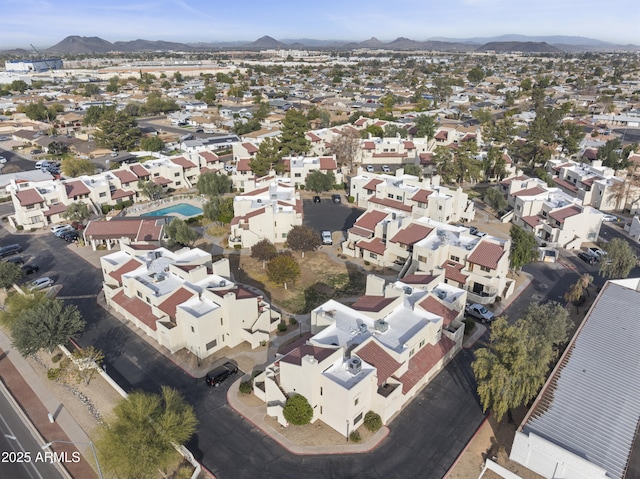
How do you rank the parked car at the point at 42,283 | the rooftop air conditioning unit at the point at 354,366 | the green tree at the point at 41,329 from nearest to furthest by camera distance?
the rooftop air conditioning unit at the point at 354,366 < the green tree at the point at 41,329 < the parked car at the point at 42,283

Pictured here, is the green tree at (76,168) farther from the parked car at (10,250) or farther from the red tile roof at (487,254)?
the red tile roof at (487,254)

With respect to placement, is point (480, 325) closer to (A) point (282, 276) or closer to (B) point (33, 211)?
(A) point (282, 276)

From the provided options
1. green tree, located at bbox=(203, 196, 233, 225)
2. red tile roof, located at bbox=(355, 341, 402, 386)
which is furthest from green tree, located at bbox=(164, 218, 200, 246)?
red tile roof, located at bbox=(355, 341, 402, 386)

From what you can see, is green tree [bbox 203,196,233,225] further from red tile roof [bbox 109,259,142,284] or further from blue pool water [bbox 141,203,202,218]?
red tile roof [bbox 109,259,142,284]

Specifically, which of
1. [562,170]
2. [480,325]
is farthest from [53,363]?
[562,170]

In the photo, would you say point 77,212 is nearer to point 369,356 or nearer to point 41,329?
point 41,329

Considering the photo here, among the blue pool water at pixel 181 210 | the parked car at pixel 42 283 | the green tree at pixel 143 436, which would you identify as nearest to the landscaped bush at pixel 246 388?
the green tree at pixel 143 436
